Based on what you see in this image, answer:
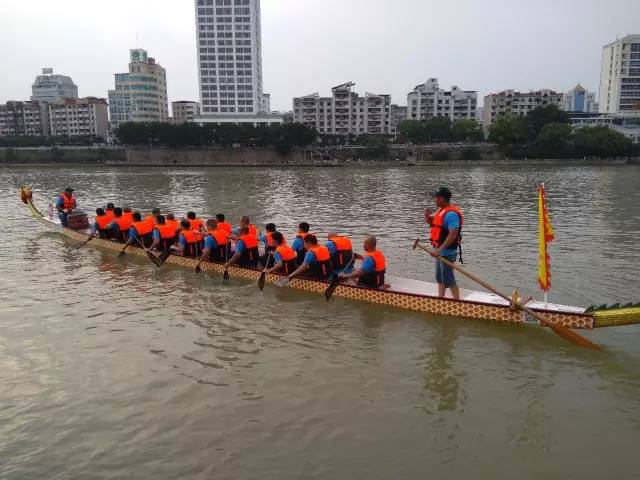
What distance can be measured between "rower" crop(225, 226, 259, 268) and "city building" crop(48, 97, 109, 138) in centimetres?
12105

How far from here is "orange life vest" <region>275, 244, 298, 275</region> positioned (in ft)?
32.8

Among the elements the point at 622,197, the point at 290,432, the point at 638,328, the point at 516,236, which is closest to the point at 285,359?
the point at 290,432

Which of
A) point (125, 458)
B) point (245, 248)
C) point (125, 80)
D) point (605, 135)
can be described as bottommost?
point (125, 458)

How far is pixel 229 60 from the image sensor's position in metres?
123

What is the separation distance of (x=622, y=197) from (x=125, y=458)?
101 ft

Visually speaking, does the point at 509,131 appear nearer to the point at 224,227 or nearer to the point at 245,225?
the point at 224,227

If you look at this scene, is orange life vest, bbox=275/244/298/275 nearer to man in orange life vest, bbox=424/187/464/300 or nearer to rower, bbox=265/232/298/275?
rower, bbox=265/232/298/275

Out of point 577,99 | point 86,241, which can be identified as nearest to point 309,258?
point 86,241

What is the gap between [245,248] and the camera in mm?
11016

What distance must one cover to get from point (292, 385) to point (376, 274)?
326 centimetres

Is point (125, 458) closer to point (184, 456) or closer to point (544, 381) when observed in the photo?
point (184, 456)

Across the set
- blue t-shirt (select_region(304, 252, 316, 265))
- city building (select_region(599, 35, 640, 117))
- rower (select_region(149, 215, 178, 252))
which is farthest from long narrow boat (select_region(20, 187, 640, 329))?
city building (select_region(599, 35, 640, 117))

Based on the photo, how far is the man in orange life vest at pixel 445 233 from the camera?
7898 millimetres

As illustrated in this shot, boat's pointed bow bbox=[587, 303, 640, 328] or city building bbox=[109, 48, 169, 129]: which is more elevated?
city building bbox=[109, 48, 169, 129]
